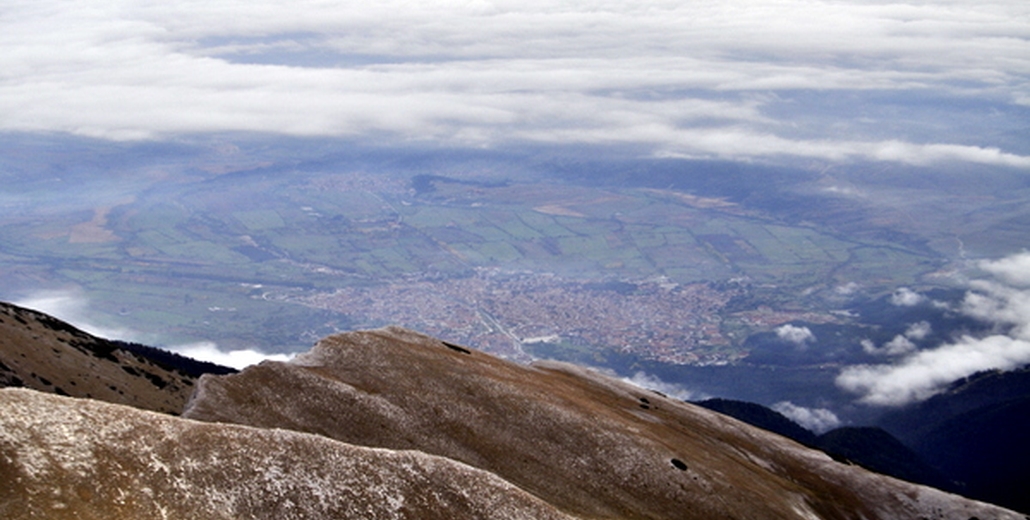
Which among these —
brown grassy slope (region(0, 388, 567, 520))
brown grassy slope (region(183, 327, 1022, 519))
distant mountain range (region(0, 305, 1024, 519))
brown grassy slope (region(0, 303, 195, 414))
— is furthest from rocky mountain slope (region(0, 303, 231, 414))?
brown grassy slope (region(0, 388, 567, 520))

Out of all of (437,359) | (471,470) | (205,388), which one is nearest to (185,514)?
(471,470)

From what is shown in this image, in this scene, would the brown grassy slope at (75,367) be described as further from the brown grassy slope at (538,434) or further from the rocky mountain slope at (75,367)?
the brown grassy slope at (538,434)

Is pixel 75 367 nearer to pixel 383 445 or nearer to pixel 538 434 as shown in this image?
pixel 383 445

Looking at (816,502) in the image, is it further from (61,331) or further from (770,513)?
(61,331)

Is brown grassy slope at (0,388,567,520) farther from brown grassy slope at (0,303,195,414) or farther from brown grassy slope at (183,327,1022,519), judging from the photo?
brown grassy slope at (0,303,195,414)

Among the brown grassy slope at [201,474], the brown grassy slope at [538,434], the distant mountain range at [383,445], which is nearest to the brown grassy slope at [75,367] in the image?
the distant mountain range at [383,445]
